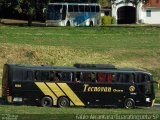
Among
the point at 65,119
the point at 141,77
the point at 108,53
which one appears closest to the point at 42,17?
the point at 108,53

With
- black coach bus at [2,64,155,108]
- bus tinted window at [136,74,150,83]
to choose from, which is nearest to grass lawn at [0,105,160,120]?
black coach bus at [2,64,155,108]

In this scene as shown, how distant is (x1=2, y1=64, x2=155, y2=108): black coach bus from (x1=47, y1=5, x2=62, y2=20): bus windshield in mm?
44369

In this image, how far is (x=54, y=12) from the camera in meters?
81.2

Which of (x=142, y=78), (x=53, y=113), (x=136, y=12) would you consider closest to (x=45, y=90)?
(x=142, y=78)

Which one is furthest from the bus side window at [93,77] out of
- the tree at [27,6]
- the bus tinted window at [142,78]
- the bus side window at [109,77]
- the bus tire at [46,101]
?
the tree at [27,6]

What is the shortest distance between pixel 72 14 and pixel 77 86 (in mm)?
46702

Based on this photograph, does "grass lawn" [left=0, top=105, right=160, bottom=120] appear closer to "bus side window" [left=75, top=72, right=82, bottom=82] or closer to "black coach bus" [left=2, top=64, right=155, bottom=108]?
"black coach bus" [left=2, top=64, right=155, bottom=108]

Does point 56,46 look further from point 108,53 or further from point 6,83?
point 6,83

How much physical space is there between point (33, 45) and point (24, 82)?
16.1 m

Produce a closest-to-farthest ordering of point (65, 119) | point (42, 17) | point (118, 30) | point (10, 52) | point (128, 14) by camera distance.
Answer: point (65, 119), point (10, 52), point (118, 30), point (42, 17), point (128, 14)

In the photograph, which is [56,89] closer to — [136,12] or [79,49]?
[79,49]

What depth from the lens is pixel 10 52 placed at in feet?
159

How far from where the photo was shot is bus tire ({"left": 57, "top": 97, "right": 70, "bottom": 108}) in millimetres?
35125

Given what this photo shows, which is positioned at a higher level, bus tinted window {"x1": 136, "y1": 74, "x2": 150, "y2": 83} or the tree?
the tree
